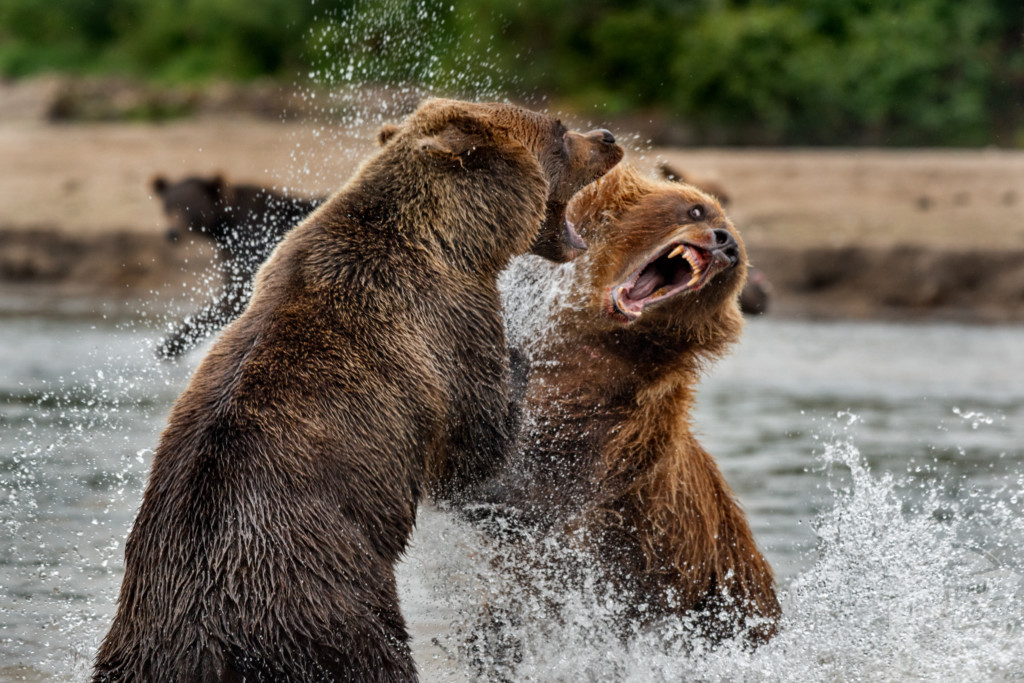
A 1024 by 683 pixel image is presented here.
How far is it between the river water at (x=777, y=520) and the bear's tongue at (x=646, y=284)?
1.40ft

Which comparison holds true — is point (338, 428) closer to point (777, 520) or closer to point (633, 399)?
point (633, 399)

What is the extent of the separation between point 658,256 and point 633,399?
1.65ft

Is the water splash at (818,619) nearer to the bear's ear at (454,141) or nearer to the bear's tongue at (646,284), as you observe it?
the bear's tongue at (646,284)

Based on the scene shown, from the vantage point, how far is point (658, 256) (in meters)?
4.69

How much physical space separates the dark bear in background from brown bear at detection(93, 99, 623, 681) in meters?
3.36

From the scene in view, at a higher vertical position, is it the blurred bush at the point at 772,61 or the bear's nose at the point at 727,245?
the bear's nose at the point at 727,245

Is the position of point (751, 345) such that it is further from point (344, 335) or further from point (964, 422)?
point (344, 335)

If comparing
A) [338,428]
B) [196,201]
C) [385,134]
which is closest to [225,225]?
[196,201]

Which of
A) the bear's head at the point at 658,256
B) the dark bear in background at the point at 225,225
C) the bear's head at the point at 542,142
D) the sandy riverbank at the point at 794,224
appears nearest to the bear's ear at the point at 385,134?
the bear's head at the point at 542,142

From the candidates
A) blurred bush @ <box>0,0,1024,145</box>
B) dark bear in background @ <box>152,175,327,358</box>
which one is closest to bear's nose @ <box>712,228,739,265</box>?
dark bear in background @ <box>152,175,327,358</box>

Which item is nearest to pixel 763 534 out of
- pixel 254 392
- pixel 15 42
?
pixel 254 392

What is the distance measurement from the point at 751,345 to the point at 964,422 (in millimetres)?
3456

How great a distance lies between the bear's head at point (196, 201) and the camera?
37.3 feet

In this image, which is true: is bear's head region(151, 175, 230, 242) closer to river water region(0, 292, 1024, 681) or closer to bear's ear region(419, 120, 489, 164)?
river water region(0, 292, 1024, 681)
